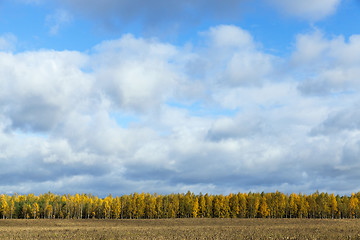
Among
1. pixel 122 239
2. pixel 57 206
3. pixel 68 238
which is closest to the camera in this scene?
pixel 122 239

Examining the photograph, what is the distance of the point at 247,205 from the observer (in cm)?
15012

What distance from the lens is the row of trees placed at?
148125mm

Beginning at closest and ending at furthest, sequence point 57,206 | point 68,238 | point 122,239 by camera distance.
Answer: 1. point 122,239
2. point 68,238
3. point 57,206

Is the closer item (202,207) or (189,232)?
(189,232)

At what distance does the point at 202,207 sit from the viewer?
488 ft

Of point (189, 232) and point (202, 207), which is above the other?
point (189, 232)

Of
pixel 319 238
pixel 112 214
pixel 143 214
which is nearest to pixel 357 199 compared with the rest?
pixel 143 214

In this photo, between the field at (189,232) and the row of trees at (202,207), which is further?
the row of trees at (202,207)

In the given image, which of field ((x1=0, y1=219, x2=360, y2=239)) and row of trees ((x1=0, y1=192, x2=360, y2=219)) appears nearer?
field ((x1=0, y1=219, x2=360, y2=239))

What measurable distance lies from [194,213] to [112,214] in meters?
38.1

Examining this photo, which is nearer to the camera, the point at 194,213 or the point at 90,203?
the point at 194,213

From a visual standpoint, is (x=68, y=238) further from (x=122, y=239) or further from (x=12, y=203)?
(x=12, y=203)

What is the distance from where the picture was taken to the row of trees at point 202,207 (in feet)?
486

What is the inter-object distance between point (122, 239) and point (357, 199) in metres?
140
